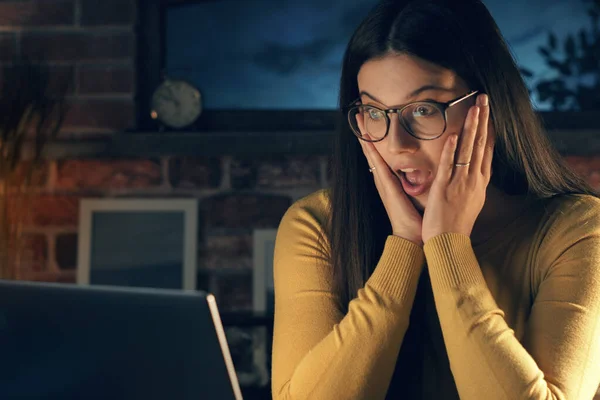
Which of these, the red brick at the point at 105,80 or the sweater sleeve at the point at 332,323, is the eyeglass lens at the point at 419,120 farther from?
the red brick at the point at 105,80

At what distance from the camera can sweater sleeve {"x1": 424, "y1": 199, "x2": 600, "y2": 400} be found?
3.12 ft

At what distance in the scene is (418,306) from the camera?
119 cm

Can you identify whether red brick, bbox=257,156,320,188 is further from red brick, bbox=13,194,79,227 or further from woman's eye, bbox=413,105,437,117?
woman's eye, bbox=413,105,437,117

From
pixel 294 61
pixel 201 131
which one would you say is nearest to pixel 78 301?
pixel 201 131

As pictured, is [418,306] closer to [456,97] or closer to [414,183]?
[414,183]

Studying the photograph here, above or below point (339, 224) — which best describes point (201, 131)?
above

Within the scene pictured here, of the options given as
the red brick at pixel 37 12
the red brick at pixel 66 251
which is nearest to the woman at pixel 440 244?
the red brick at pixel 66 251

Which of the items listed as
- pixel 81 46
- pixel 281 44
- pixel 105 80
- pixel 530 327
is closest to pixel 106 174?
pixel 105 80

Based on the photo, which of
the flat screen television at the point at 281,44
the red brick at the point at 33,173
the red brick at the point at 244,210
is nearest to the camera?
the red brick at the point at 33,173

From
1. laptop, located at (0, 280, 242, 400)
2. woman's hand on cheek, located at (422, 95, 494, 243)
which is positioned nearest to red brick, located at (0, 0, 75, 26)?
woman's hand on cheek, located at (422, 95, 494, 243)

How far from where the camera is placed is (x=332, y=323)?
1.12 metres

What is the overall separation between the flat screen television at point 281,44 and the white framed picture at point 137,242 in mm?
391

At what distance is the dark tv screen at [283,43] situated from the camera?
93.6 inches

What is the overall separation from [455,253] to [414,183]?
0.52 ft
